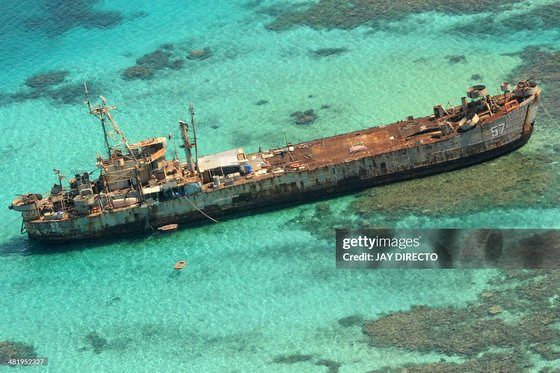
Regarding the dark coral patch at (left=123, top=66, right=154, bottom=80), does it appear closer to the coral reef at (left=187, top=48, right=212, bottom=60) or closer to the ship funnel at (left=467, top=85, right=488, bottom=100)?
the coral reef at (left=187, top=48, right=212, bottom=60)

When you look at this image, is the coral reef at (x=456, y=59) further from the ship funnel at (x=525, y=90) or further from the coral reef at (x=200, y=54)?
the coral reef at (x=200, y=54)

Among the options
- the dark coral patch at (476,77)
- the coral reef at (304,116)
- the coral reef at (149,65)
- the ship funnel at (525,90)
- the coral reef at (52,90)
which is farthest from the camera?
the coral reef at (149,65)

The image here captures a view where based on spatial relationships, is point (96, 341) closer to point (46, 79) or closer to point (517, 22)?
point (46, 79)

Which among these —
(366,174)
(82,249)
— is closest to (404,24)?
(366,174)

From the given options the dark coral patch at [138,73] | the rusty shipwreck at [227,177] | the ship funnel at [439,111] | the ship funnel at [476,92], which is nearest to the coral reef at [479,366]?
the rusty shipwreck at [227,177]

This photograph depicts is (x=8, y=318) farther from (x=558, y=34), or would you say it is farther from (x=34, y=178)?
(x=558, y=34)

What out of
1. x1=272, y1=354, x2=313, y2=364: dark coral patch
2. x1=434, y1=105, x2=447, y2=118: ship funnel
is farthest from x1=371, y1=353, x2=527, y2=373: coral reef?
x1=434, y1=105, x2=447, y2=118: ship funnel
